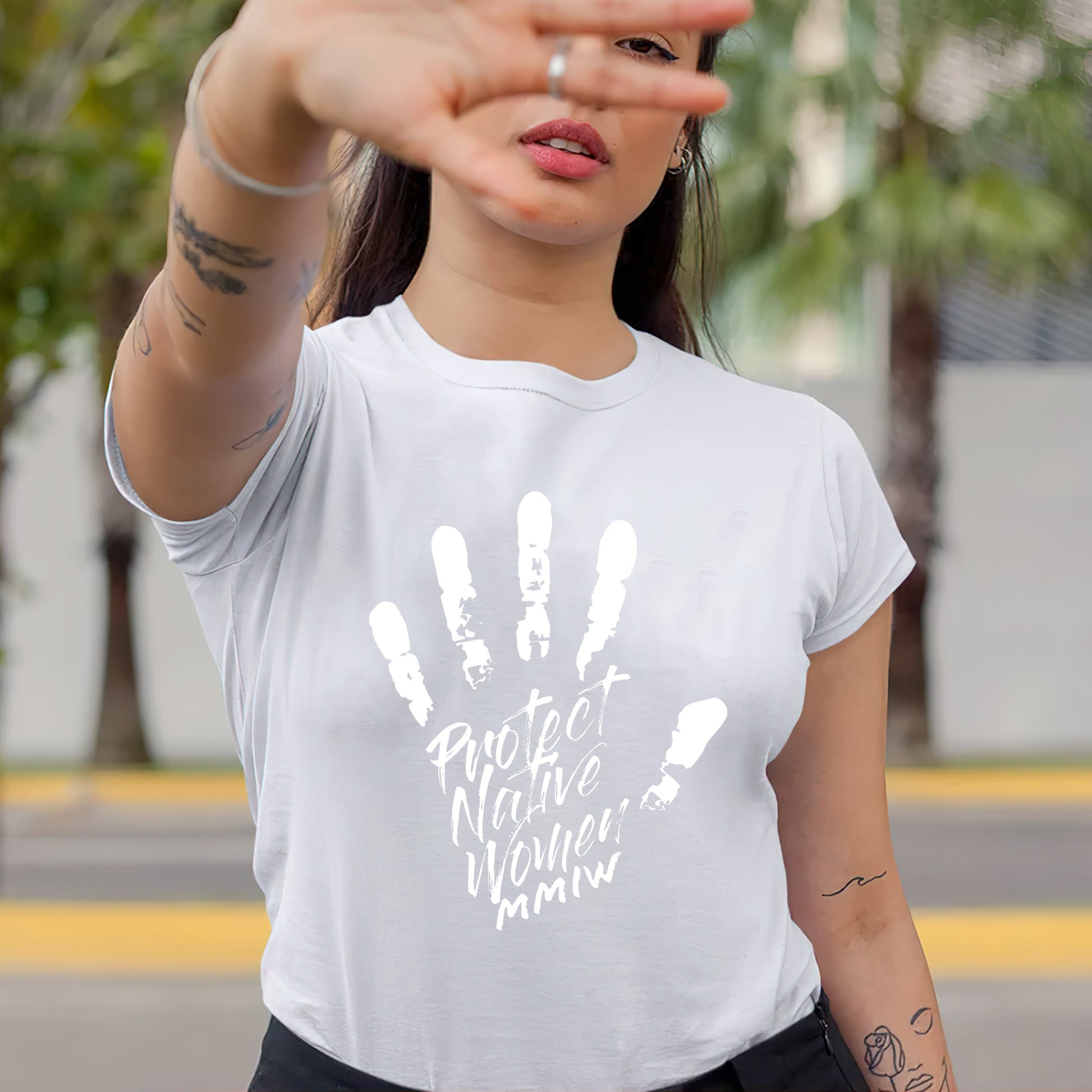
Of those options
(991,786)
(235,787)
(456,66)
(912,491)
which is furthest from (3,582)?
(456,66)

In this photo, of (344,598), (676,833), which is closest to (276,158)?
(344,598)

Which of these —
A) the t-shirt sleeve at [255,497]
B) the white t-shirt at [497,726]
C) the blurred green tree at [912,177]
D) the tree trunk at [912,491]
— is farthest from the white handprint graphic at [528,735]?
the tree trunk at [912,491]

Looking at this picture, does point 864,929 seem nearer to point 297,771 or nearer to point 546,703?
point 546,703

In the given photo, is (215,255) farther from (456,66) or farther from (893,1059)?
(893,1059)

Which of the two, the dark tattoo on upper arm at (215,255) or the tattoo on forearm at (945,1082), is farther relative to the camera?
the tattoo on forearm at (945,1082)

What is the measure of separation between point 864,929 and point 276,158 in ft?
A: 2.85

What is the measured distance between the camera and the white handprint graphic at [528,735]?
3.86 feet

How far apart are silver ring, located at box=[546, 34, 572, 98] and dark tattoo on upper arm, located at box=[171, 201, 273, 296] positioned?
0.23 m

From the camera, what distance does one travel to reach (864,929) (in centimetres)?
142

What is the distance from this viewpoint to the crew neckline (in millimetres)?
1262

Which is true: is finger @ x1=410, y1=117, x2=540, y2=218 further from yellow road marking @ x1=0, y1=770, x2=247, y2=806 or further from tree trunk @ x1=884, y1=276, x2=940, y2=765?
tree trunk @ x1=884, y1=276, x2=940, y2=765

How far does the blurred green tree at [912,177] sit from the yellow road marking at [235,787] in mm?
484

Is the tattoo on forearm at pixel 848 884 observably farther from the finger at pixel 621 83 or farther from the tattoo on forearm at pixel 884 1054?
the finger at pixel 621 83

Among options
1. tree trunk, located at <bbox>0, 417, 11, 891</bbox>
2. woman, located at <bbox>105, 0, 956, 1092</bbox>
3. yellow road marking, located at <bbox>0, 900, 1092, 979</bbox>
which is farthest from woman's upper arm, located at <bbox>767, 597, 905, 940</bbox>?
tree trunk, located at <bbox>0, 417, 11, 891</bbox>
